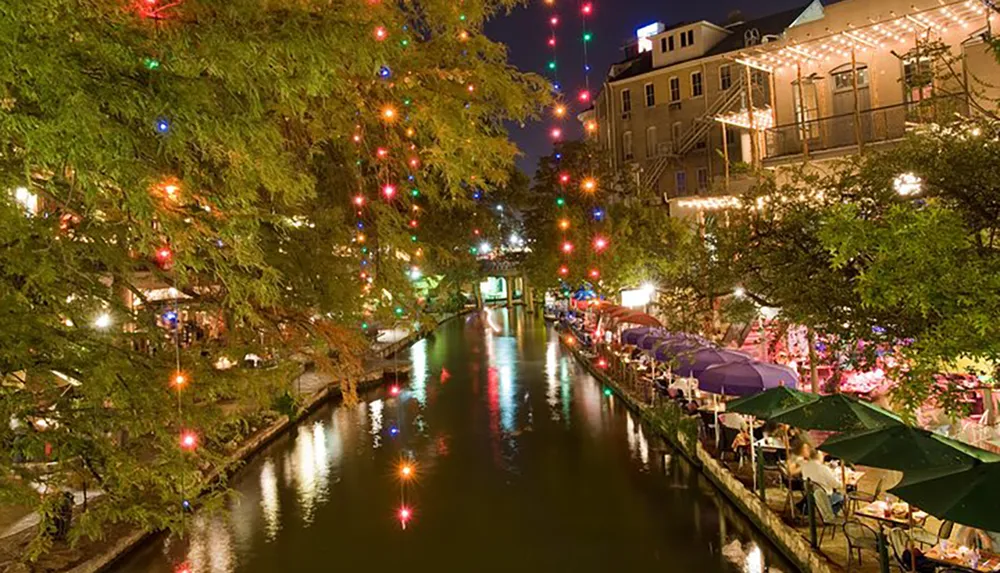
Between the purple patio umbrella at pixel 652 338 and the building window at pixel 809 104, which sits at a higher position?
the building window at pixel 809 104

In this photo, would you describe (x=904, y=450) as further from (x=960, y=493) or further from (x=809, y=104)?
(x=809, y=104)

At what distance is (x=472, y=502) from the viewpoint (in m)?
14.9

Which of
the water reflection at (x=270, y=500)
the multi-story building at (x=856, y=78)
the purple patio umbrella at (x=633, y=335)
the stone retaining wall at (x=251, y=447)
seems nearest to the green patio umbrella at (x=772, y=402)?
the multi-story building at (x=856, y=78)

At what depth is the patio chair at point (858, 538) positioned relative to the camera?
9.22 m

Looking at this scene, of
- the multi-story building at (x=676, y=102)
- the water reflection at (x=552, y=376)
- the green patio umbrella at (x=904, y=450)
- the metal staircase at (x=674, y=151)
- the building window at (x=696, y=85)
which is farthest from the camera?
the building window at (x=696, y=85)

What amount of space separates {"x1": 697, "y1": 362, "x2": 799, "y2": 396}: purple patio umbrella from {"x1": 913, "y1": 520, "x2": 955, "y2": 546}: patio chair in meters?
5.29

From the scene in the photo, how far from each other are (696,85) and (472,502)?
33.3m

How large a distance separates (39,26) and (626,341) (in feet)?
73.9

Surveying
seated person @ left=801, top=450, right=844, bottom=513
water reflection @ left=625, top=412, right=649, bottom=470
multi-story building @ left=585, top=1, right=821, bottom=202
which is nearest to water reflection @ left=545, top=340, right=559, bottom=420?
water reflection @ left=625, top=412, right=649, bottom=470

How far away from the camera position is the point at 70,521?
453 inches

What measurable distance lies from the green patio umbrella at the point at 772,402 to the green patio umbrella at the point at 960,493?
4275 millimetres

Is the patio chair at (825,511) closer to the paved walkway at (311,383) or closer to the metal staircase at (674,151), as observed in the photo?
the paved walkway at (311,383)

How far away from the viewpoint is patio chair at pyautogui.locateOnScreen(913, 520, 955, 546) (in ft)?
→ 28.4

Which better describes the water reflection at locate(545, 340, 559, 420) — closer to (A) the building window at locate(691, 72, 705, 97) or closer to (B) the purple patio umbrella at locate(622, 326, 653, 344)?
(B) the purple patio umbrella at locate(622, 326, 653, 344)
